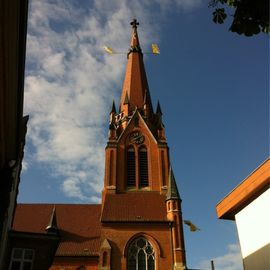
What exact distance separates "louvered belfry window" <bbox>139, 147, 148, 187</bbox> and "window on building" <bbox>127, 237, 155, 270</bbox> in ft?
21.4

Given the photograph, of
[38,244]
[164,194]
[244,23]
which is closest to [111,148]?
[164,194]

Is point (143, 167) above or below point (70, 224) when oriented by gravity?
above

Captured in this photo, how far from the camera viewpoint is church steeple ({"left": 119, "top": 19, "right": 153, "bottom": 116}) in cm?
3947

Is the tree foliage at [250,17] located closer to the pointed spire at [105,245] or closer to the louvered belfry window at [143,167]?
the pointed spire at [105,245]

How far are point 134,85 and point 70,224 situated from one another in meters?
17.9

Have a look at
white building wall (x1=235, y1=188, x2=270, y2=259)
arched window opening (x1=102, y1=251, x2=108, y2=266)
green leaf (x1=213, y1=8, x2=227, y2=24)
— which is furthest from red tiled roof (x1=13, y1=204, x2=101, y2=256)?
green leaf (x1=213, y1=8, x2=227, y2=24)

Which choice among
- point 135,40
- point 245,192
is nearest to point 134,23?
point 135,40

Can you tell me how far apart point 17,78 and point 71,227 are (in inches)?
1015

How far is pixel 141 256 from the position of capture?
87.6 ft

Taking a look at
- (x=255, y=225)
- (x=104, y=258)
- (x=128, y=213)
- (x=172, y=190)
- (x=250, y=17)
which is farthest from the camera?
A: (x=172, y=190)

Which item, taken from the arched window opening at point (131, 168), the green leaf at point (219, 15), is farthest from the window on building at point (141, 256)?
the green leaf at point (219, 15)

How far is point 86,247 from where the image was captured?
28.9 metres

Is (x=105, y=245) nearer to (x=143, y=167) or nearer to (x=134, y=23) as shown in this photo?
(x=143, y=167)

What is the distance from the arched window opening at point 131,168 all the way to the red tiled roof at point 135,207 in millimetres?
1218
